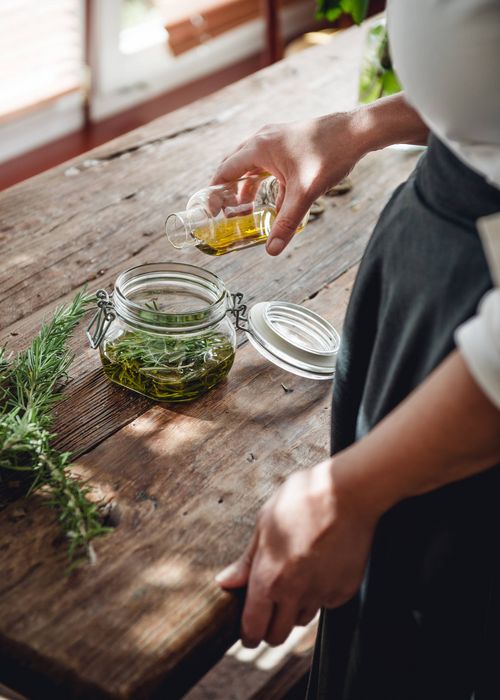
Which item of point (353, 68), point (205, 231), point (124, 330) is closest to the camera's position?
point (124, 330)

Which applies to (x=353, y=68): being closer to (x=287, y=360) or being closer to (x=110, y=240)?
(x=110, y=240)

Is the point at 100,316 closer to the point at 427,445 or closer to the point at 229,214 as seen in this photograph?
the point at 229,214

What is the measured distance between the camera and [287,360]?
1057mm

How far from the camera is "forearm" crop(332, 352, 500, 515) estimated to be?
622 mm

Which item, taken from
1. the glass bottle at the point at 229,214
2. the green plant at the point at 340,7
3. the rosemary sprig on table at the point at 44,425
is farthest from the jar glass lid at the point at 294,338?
the green plant at the point at 340,7

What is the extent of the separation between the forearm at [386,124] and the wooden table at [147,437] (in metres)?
0.26

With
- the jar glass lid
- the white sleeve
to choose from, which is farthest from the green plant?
the white sleeve

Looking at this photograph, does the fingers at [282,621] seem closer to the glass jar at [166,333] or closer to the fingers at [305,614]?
the fingers at [305,614]

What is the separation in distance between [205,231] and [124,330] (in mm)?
197

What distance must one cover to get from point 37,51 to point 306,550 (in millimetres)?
3188

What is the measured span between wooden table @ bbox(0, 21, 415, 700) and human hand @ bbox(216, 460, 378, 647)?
51 mm

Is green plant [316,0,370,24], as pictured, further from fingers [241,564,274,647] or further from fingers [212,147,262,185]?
fingers [241,564,274,647]

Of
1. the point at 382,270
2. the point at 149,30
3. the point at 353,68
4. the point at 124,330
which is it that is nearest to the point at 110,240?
the point at 124,330

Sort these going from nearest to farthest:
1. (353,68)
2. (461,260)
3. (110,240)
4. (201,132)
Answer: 1. (461,260)
2. (110,240)
3. (201,132)
4. (353,68)
